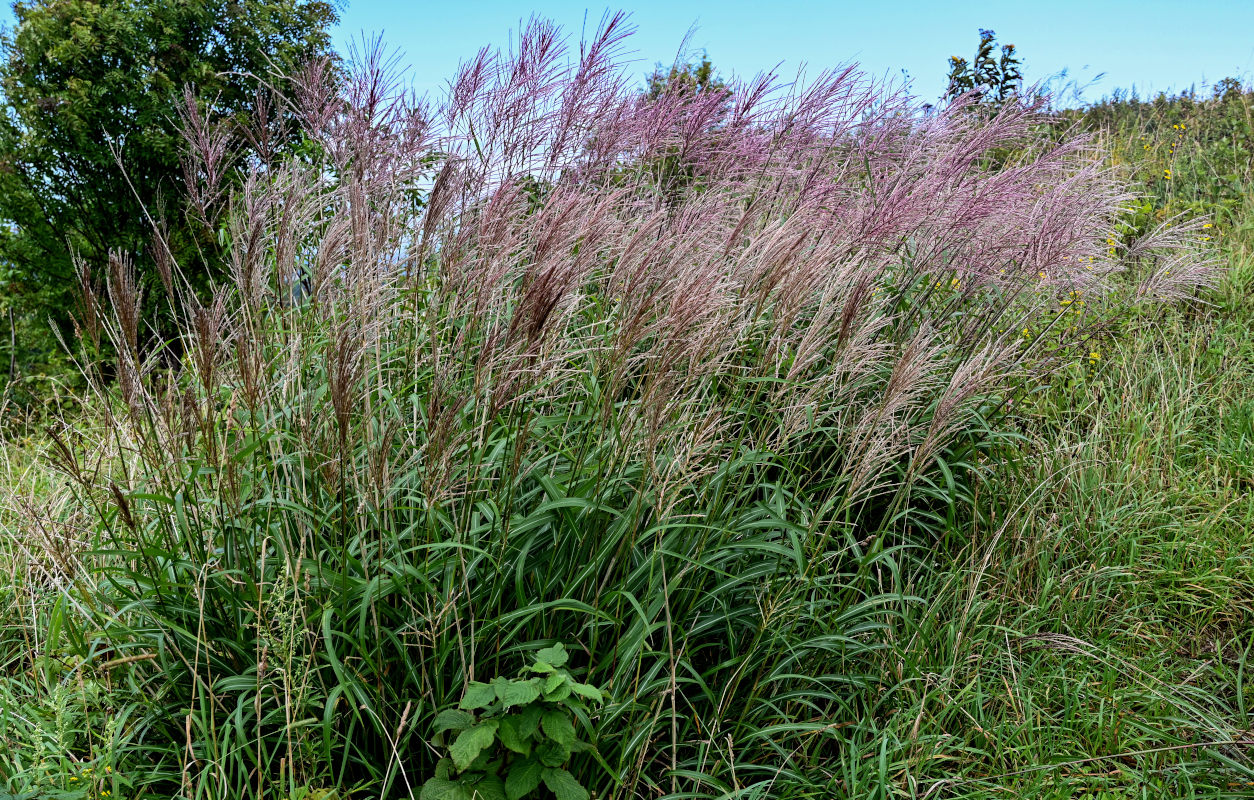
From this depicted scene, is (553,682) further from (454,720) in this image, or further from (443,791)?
(443,791)

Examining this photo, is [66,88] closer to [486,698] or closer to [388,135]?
[388,135]

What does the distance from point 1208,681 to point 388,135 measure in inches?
148

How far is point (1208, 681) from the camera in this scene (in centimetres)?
326

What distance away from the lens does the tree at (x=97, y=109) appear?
1226 cm

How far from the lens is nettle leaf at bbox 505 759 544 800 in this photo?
6.64ft

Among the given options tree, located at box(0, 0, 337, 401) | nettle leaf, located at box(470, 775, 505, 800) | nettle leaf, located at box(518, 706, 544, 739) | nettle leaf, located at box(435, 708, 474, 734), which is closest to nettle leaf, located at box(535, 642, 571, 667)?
nettle leaf, located at box(518, 706, 544, 739)

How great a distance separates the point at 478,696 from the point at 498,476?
82cm

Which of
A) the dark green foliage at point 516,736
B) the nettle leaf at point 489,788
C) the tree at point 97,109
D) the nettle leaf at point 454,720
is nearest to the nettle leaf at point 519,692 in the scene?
the dark green foliage at point 516,736

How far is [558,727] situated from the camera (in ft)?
6.46

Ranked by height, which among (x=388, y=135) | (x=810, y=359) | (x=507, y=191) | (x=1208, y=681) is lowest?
(x=1208, y=681)

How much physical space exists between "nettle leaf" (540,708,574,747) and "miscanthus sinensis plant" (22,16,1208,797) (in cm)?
11

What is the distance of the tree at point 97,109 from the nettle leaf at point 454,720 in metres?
11.8

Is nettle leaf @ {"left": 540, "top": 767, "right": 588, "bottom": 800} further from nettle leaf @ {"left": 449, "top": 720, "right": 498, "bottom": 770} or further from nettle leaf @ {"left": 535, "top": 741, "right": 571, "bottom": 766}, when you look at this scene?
nettle leaf @ {"left": 449, "top": 720, "right": 498, "bottom": 770}

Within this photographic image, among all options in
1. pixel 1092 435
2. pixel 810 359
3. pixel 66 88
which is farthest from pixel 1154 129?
pixel 66 88
